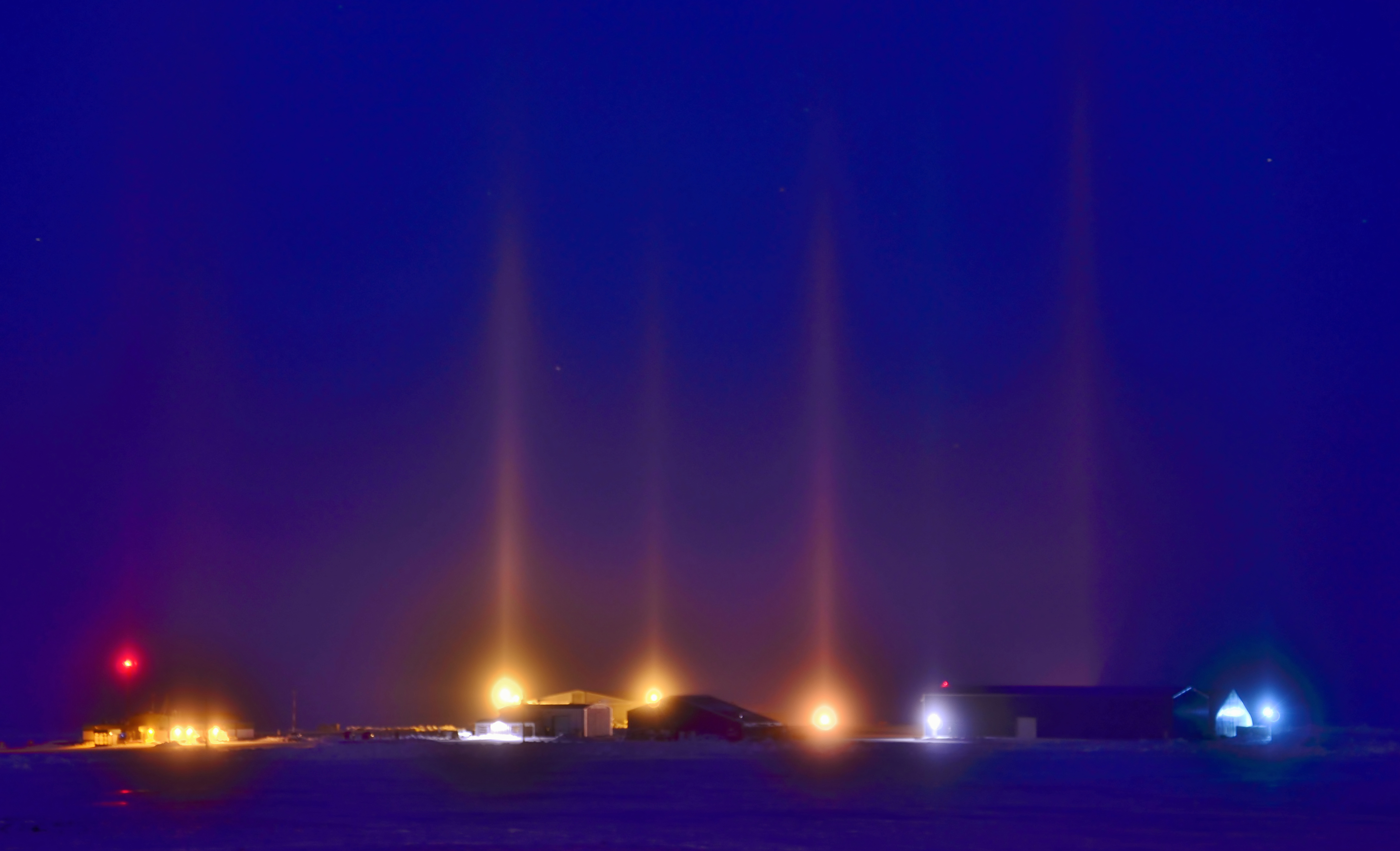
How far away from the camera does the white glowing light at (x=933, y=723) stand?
231 ft

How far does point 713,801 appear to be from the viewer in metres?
29.3

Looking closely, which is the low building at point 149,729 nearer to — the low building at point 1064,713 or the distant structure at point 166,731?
the distant structure at point 166,731

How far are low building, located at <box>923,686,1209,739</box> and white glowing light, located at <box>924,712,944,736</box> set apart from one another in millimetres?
31

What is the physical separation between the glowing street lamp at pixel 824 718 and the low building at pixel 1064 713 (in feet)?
37.0

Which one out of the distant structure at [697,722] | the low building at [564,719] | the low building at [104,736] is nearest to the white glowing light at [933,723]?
the distant structure at [697,722]

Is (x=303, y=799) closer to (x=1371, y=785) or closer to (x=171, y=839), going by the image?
(x=171, y=839)

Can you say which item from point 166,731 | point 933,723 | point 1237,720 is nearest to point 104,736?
point 166,731

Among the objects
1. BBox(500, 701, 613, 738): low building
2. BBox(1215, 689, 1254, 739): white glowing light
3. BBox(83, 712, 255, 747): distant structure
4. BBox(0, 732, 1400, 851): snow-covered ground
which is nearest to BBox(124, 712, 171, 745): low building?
BBox(83, 712, 255, 747): distant structure

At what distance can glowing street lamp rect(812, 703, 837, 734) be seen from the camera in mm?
82000

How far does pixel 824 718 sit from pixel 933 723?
1255cm

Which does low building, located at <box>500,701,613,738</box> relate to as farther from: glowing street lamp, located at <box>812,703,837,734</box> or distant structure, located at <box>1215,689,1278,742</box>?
distant structure, located at <box>1215,689,1278,742</box>

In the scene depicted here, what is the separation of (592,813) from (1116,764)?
22.4 metres

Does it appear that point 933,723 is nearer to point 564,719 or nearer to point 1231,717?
point 1231,717

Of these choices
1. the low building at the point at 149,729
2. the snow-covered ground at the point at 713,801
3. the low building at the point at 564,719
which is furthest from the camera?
the low building at the point at 564,719
